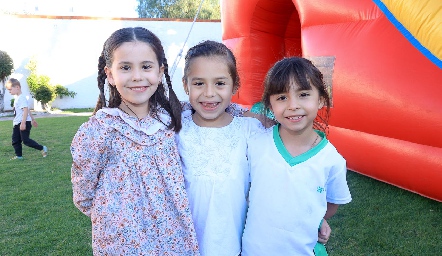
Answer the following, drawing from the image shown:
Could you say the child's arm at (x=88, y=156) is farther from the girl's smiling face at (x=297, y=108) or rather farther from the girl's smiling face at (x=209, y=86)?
the girl's smiling face at (x=297, y=108)

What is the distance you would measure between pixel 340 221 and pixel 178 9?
23621 millimetres

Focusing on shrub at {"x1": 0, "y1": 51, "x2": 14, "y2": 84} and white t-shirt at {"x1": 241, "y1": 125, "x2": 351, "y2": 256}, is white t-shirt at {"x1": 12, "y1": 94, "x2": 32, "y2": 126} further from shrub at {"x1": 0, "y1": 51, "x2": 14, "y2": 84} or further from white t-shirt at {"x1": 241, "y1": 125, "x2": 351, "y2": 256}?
shrub at {"x1": 0, "y1": 51, "x2": 14, "y2": 84}

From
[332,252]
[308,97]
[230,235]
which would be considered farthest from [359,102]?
[230,235]

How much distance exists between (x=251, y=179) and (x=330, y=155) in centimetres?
27

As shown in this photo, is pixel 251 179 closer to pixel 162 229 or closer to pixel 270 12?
pixel 162 229

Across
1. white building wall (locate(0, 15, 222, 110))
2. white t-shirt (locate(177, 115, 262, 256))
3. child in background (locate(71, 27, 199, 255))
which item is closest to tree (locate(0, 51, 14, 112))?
white building wall (locate(0, 15, 222, 110))

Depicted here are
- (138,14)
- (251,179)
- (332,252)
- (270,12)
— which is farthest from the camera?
(138,14)

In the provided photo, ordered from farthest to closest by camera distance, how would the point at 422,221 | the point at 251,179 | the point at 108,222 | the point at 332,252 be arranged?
the point at 422,221 < the point at 332,252 < the point at 251,179 < the point at 108,222

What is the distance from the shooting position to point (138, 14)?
87.6 feet

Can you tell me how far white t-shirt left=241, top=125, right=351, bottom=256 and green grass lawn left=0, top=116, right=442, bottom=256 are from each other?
1.11 metres

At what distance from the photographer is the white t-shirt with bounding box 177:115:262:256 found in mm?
1315

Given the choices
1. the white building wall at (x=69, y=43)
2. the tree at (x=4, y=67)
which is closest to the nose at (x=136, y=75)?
the white building wall at (x=69, y=43)

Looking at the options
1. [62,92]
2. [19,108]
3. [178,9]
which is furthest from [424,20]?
[178,9]

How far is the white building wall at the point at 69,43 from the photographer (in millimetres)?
11305
